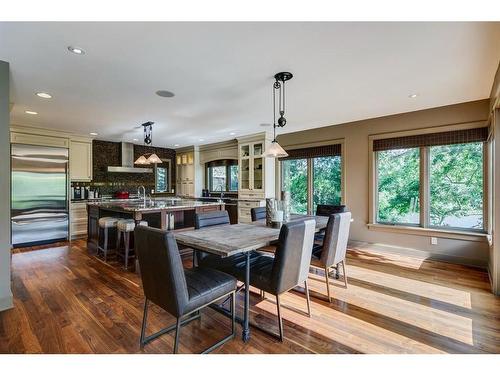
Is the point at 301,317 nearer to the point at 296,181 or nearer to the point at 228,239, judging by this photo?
the point at 228,239

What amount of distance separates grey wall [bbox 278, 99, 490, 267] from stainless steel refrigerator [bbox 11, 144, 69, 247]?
5.10 m

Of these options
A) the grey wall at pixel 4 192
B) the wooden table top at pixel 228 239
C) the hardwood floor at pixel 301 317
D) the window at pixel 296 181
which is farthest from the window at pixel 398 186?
the grey wall at pixel 4 192

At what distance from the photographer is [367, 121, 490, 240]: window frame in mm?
3444

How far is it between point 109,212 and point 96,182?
234 cm

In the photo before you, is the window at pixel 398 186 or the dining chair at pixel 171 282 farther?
the window at pixel 398 186

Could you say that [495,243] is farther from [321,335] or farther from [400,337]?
[321,335]

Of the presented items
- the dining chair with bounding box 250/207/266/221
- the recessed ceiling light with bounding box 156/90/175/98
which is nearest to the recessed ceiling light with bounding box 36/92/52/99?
the recessed ceiling light with bounding box 156/90/175/98

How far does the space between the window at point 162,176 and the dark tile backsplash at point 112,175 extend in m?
0.17

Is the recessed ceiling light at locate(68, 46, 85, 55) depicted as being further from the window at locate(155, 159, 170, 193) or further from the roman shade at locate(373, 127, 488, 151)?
the window at locate(155, 159, 170, 193)

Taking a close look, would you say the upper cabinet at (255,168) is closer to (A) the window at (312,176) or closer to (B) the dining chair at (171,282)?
(A) the window at (312,176)

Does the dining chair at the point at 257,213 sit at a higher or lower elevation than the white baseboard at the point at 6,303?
higher

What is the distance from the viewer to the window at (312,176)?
496 centimetres
